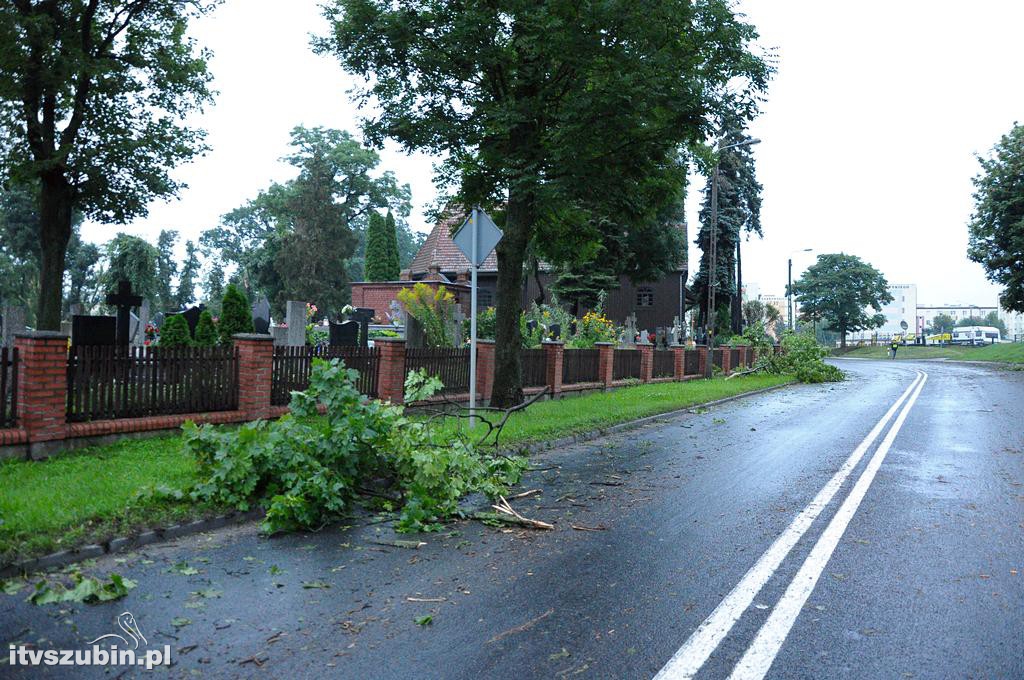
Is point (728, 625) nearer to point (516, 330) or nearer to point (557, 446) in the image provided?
point (557, 446)

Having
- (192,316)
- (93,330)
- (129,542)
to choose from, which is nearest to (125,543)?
(129,542)

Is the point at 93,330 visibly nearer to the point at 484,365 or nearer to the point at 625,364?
the point at 484,365

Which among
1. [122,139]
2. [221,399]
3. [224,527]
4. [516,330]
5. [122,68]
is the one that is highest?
[122,68]

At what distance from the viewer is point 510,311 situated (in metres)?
14.8

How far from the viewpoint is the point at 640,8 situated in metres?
11.7

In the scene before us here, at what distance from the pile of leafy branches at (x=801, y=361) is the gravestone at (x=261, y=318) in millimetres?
21107

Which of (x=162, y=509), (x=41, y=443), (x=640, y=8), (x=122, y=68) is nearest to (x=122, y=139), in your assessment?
(x=122, y=68)

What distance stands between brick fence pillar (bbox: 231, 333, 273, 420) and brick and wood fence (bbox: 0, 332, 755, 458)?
15 millimetres

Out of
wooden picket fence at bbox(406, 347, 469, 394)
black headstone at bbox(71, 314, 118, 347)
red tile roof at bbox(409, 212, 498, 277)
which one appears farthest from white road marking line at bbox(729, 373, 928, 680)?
red tile roof at bbox(409, 212, 498, 277)

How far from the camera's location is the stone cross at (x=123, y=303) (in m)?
12.9

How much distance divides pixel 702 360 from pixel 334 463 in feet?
85.0

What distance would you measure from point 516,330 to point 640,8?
6229 millimetres

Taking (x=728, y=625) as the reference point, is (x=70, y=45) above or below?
above

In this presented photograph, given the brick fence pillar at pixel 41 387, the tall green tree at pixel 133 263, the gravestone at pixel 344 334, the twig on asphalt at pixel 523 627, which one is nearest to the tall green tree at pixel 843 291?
the tall green tree at pixel 133 263
